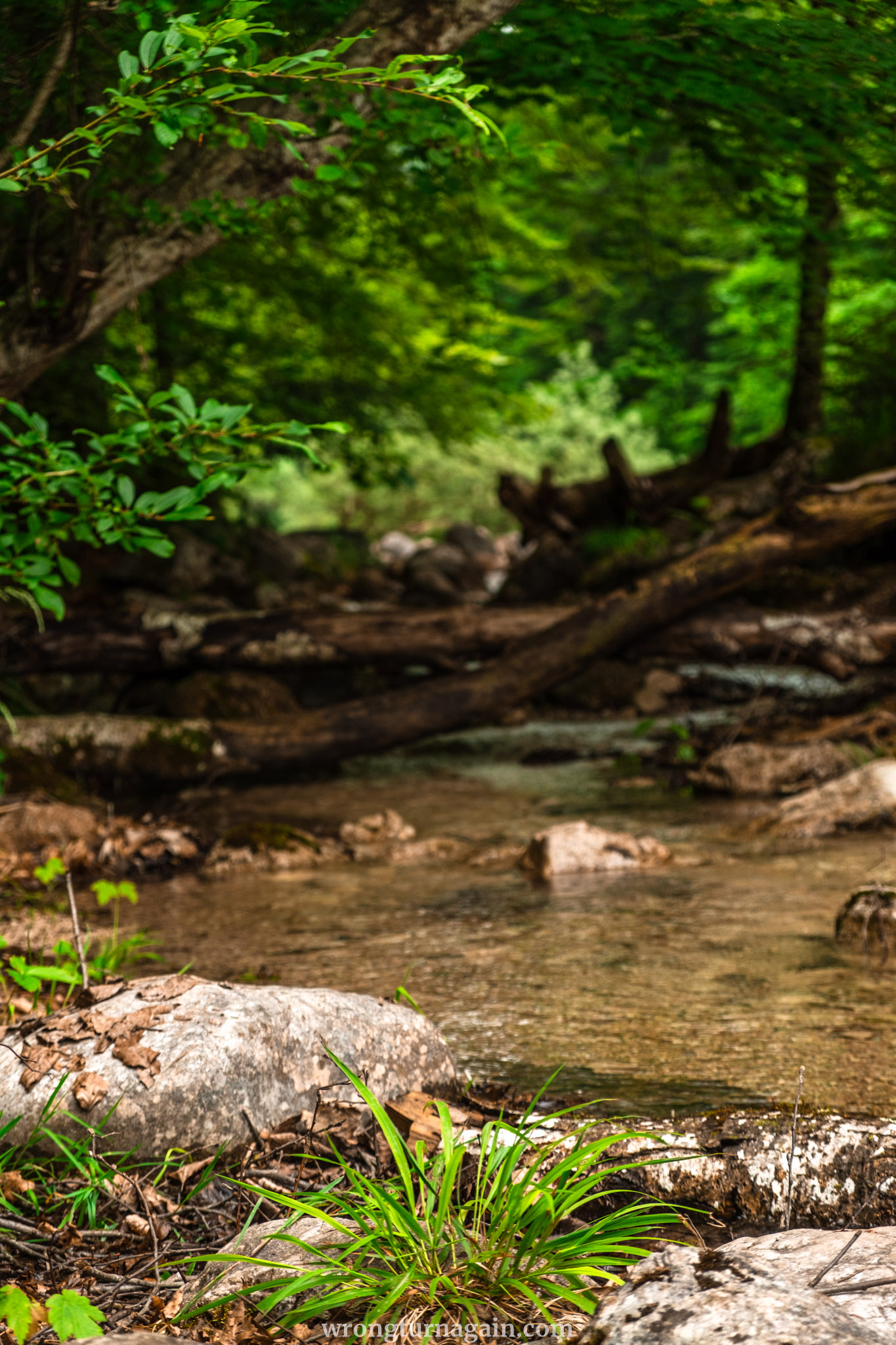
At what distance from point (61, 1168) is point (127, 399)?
1863 mm

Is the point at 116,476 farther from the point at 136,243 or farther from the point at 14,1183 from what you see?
the point at 14,1183

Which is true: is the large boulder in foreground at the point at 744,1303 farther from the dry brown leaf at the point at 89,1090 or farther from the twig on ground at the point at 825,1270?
the dry brown leaf at the point at 89,1090

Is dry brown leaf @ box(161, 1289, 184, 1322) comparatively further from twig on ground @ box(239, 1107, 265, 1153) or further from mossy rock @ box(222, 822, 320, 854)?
mossy rock @ box(222, 822, 320, 854)

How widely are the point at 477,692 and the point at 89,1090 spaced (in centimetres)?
508

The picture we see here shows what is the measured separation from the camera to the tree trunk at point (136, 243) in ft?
11.7

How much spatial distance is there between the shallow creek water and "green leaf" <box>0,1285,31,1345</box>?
1.37 m

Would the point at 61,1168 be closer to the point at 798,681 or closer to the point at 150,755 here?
the point at 150,755

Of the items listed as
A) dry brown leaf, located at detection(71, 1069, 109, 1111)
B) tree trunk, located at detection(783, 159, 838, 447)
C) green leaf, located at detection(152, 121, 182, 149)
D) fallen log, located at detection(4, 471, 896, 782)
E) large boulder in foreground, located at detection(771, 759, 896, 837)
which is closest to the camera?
green leaf, located at detection(152, 121, 182, 149)

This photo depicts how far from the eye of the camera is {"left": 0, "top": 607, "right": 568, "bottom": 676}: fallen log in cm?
728

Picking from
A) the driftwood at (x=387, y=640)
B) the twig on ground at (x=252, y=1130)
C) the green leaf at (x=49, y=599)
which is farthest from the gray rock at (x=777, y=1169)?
the driftwood at (x=387, y=640)

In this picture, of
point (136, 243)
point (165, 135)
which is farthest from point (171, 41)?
point (136, 243)

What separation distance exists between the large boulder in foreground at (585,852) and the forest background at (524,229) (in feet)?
8.60

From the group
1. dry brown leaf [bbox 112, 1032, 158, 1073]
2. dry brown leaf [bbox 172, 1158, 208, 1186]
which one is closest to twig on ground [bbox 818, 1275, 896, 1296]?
dry brown leaf [bbox 172, 1158, 208, 1186]

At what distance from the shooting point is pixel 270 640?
24.7 ft
